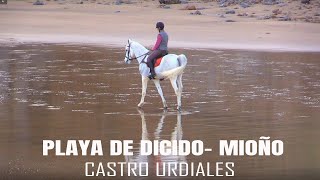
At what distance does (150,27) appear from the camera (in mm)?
44156

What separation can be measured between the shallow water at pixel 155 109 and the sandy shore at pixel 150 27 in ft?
21.8

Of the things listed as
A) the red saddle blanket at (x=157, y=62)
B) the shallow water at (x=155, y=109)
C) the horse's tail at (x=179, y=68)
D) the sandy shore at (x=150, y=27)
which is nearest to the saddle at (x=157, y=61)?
the red saddle blanket at (x=157, y=62)

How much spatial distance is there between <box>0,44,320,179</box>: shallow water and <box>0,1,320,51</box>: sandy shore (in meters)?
6.65

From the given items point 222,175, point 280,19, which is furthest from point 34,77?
point 280,19

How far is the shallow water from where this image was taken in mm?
14008

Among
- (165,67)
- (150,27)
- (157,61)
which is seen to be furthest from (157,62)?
(150,27)

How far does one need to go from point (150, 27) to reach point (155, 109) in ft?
79.2

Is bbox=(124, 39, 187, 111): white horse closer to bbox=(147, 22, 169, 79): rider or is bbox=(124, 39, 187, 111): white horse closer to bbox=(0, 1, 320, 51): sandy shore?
bbox=(147, 22, 169, 79): rider

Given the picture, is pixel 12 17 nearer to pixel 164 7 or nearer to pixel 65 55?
pixel 164 7

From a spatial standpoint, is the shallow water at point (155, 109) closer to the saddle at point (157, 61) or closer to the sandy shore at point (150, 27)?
Answer: the saddle at point (157, 61)

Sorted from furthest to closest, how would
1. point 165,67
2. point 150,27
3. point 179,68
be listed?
point 150,27, point 165,67, point 179,68

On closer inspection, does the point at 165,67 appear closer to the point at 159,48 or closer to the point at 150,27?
the point at 159,48

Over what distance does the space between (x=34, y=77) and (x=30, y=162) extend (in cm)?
1203

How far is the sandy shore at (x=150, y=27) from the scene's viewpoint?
38906mm
